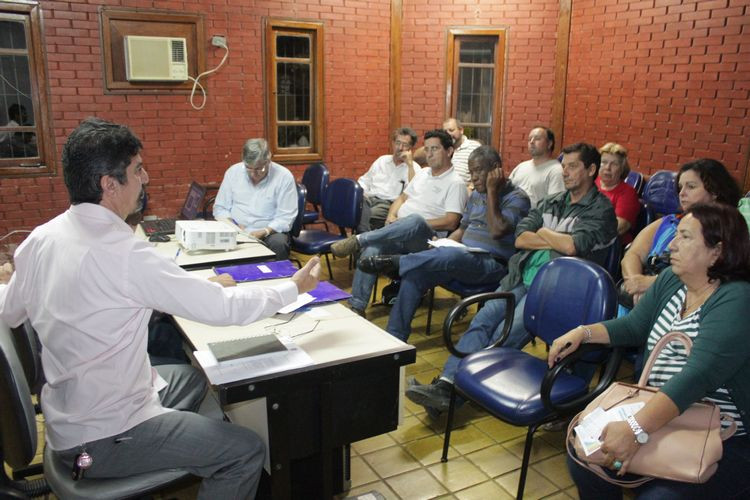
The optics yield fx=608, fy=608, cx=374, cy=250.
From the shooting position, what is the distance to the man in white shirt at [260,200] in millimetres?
4555

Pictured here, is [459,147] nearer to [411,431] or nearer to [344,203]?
[344,203]

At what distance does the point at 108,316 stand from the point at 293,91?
550cm

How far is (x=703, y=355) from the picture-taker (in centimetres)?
182

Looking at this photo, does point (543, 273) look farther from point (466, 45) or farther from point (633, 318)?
point (466, 45)

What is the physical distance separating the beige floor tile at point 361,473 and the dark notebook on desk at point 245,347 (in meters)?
0.87

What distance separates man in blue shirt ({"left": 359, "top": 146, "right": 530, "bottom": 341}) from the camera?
3.63 m

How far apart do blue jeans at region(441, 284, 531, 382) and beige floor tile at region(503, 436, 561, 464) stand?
42 cm

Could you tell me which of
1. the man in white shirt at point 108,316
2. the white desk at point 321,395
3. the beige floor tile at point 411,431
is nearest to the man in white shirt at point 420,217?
the beige floor tile at point 411,431

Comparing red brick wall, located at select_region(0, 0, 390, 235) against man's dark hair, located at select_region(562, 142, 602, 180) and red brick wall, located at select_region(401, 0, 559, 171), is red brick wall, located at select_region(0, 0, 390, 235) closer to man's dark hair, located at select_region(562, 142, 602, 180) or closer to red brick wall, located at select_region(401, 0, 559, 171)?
red brick wall, located at select_region(401, 0, 559, 171)

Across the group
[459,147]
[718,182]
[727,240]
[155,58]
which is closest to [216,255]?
[727,240]

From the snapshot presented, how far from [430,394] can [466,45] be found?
17.2 ft

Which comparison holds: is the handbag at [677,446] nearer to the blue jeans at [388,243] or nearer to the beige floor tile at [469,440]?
the beige floor tile at [469,440]

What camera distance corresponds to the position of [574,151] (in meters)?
3.30

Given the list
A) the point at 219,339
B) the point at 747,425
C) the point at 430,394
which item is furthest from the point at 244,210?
the point at 747,425
